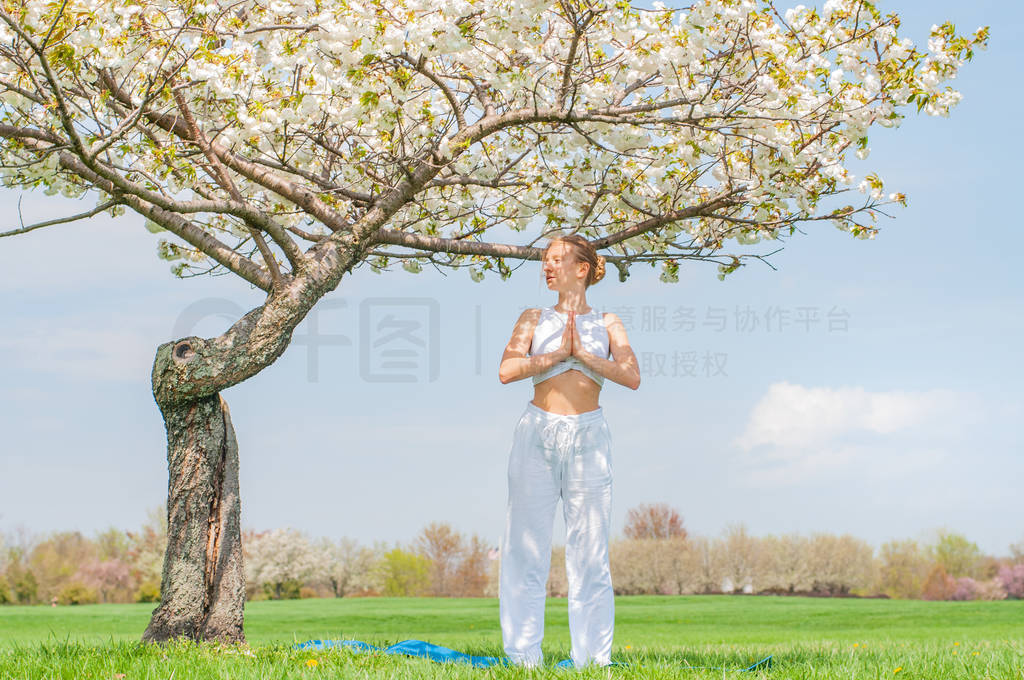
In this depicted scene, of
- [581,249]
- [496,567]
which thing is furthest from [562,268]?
[496,567]

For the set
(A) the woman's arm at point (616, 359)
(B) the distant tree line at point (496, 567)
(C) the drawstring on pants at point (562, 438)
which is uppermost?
(A) the woman's arm at point (616, 359)

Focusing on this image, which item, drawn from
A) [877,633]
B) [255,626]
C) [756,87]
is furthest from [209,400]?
[877,633]

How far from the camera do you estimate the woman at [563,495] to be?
4.79m

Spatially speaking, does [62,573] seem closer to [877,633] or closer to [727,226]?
[877,633]

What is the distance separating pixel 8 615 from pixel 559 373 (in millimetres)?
17861

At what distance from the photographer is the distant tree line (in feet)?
78.7

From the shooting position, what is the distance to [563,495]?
4.90m

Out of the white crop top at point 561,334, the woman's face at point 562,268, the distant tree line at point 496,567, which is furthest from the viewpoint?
the distant tree line at point 496,567

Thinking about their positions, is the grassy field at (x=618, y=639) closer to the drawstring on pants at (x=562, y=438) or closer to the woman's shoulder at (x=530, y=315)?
the drawstring on pants at (x=562, y=438)

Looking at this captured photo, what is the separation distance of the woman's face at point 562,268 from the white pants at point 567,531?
0.82 meters

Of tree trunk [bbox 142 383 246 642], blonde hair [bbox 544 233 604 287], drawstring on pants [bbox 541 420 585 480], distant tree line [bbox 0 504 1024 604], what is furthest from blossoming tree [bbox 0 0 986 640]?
distant tree line [bbox 0 504 1024 604]

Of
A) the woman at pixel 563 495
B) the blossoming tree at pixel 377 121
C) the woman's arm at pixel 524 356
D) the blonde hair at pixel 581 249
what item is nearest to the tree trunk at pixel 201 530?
the blossoming tree at pixel 377 121

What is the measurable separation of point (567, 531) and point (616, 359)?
1.08 metres

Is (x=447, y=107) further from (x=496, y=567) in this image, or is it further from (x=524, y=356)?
(x=496, y=567)
